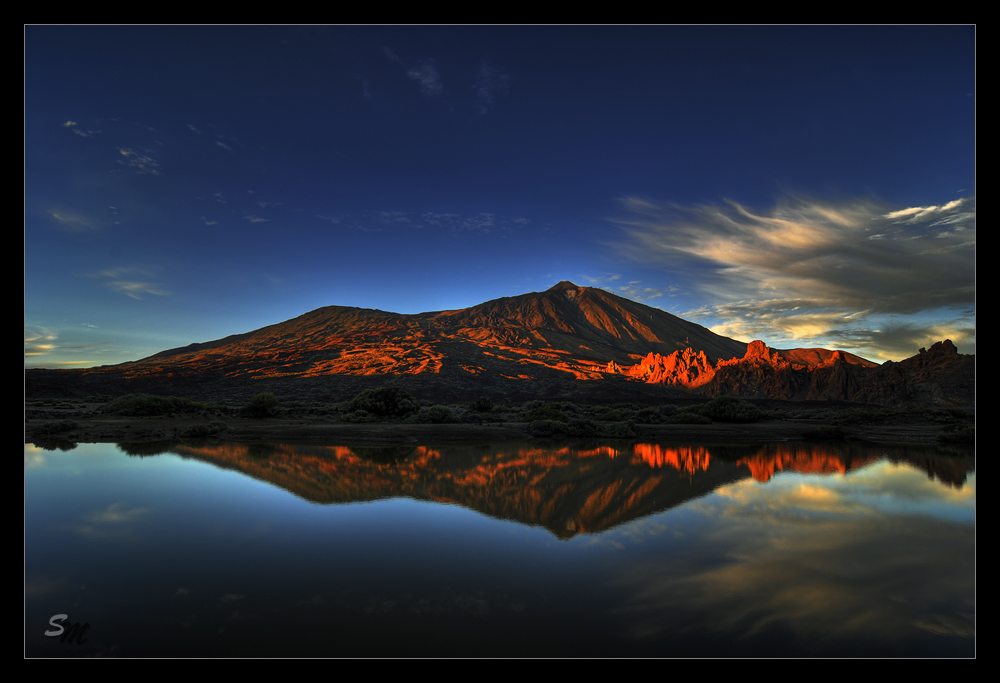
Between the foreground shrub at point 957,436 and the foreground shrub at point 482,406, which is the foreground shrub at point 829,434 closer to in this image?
the foreground shrub at point 957,436

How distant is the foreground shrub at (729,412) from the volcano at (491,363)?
23.7 metres

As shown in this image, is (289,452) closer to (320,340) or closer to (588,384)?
(588,384)

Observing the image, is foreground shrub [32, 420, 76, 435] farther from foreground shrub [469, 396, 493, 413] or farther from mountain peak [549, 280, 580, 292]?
mountain peak [549, 280, 580, 292]

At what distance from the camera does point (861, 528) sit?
6965mm

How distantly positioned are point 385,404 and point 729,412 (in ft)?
62.4

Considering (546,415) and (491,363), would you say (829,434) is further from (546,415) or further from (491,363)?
(491,363)

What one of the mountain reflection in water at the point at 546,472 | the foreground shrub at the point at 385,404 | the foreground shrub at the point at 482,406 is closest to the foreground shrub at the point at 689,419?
the mountain reflection in water at the point at 546,472

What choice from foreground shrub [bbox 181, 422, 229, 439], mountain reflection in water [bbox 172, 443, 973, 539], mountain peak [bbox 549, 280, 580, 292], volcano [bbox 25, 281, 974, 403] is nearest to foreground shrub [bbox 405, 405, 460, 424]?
mountain reflection in water [bbox 172, 443, 973, 539]

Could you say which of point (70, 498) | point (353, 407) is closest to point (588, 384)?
point (353, 407)

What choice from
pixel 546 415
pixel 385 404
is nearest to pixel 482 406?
pixel 546 415

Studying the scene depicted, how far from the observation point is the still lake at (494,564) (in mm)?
3754

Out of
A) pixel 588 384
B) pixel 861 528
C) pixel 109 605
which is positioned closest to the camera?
pixel 109 605

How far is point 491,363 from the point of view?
79.1 meters

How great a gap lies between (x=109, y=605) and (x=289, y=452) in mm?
10200
